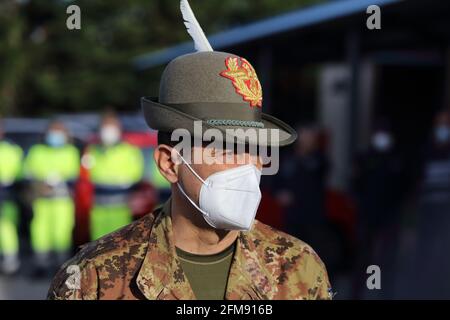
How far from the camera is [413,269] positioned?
33.1ft

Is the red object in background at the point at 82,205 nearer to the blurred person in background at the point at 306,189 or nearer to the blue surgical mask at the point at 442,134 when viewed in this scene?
the blurred person in background at the point at 306,189

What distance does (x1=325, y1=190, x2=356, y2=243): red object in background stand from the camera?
10672mm

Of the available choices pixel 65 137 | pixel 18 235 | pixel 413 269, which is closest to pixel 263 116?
pixel 413 269

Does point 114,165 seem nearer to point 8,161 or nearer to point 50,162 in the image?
point 50,162

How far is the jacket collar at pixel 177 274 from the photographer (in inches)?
102

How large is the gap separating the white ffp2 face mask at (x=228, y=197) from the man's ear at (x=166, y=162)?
0.06m

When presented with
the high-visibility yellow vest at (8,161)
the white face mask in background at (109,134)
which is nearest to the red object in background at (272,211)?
the white face mask in background at (109,134)

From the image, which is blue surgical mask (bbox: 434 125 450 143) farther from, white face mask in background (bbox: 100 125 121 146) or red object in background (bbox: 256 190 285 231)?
white face mask in background (bbox: 100 125 121 146)

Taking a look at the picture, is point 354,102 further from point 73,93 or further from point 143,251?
point 73,93

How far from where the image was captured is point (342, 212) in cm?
1077

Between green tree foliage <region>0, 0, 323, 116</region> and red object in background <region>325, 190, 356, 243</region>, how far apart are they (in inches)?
870

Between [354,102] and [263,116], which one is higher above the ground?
[263,116]

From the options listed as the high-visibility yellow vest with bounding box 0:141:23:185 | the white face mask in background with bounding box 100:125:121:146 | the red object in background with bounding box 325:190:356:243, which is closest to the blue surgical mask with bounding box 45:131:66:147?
the high-visibility yellow vest with bounding box 0:141:23:185
